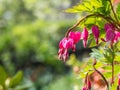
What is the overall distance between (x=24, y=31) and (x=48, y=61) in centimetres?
202

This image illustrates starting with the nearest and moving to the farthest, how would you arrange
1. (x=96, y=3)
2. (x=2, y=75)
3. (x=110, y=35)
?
(x=110, y=35) < (x=96, y=3) < (x=2, y=75)

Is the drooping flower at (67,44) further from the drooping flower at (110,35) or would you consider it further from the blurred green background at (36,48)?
the blurred green background at (36,48)

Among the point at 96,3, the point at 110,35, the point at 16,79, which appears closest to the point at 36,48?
the point at 16,79

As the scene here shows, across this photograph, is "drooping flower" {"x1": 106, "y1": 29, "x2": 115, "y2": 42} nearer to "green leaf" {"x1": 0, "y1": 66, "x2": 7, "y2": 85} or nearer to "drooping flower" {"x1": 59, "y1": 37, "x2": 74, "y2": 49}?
"drooping flower" {"x1": 59, "y1": 37, "x2": 74, "y2": 49}

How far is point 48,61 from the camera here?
35.2 feet

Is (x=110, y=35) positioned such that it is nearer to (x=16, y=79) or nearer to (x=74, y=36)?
(x=74, y=36)

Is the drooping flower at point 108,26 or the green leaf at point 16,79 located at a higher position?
the drooping flower at point 108,26

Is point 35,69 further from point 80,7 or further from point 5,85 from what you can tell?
point 80,7

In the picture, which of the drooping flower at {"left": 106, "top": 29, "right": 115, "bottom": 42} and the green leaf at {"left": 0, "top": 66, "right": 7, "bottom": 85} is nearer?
the drooping flower at {"left": 106, "top": 29, "right": 115, "bottom": 42}

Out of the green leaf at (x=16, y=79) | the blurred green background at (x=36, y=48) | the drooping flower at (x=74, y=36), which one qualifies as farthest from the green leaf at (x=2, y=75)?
the blurred green background at (x=36, y=48)

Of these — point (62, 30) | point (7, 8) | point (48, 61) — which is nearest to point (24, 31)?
point (62, 30)

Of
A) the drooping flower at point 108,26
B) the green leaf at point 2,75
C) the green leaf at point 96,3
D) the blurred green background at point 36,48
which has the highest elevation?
the green leaf at point 96,3

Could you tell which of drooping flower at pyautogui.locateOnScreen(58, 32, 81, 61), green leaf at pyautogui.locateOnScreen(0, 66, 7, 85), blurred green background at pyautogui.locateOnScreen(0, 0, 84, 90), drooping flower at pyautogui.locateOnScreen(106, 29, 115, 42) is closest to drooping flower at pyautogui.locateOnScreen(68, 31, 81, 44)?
drooping flower at pyautogui.locateOnScreen(58, 32, 81, 61)

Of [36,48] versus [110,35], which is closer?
[110,35]
